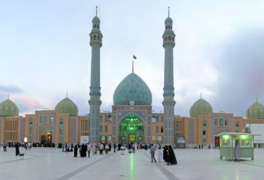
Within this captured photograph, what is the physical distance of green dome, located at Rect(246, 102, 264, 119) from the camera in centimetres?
4841

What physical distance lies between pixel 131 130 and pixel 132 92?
19.6ft

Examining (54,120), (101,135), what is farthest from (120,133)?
(54,120)

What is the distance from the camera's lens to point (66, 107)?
4731 centimetres

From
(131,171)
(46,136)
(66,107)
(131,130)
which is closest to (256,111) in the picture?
(131,130)

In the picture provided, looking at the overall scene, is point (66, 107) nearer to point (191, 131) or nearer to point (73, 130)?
point (73, 130)

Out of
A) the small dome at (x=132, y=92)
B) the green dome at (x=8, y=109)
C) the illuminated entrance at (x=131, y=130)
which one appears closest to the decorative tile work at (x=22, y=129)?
the green dome at (x=8, y=109)

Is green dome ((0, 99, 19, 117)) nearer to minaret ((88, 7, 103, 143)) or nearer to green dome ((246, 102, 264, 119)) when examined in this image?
minaret ((88, 7, 103, 143))

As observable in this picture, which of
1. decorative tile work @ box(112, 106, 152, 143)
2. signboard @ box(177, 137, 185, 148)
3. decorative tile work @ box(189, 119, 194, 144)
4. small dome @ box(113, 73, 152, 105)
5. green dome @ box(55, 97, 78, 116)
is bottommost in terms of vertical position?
signboard @ box(177, 137, 185, 148)

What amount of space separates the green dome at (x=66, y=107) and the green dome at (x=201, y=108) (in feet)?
64.3

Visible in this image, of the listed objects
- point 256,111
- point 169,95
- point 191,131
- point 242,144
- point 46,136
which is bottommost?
point 46,136

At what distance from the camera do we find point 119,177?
10.2 m

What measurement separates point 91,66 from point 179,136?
53.8 feet

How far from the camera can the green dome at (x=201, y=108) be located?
4578 centimetres

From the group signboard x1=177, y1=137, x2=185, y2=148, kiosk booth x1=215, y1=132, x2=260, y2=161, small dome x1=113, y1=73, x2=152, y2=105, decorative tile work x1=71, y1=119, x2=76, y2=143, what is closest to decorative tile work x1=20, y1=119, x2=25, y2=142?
decorative tile work x1=71, y1=119, x2=76, y2=143
